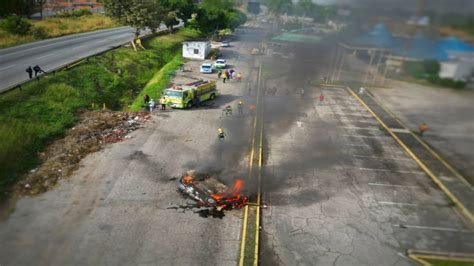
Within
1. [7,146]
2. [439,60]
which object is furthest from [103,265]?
[439,60]

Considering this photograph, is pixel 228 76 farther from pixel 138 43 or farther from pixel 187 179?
pixel 187 179

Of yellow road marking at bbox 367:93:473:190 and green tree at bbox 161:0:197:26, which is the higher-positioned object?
green tree at bbox 161:0:197:26

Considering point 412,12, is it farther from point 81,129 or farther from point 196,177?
point 81,129

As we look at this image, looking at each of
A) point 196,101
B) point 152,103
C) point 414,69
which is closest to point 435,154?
point 414,69

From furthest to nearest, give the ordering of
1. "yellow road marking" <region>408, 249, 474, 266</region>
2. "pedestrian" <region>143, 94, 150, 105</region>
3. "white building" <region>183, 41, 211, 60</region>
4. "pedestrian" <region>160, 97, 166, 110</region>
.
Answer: "white building" <region>183, 41, 211, 60</region> → "pedestrian" <region>143, 94, 150, 105</region> → "pedestrian" <region>160, 97, 166, 110</region> → "yellow road marking" <region>408, 249, 474, 266</region>

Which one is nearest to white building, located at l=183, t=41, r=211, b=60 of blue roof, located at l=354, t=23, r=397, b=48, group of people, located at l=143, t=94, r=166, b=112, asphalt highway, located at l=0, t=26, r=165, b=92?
asphalt highway, located at l=0, t=26, r=165, b=92

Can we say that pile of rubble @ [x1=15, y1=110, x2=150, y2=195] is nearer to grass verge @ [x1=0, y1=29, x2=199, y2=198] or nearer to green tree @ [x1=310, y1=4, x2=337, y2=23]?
grass verge @ [x1=0, y1=29, x2=199, y2=198]

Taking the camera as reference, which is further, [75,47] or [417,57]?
[75,47]
